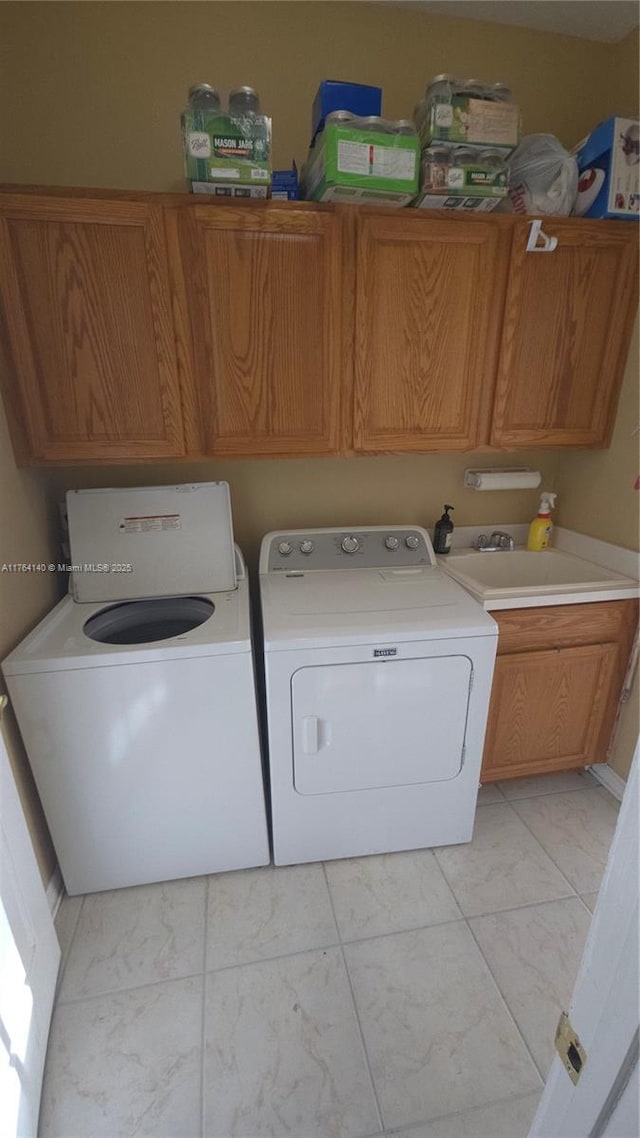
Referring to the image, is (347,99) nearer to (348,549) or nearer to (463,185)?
(463,185)

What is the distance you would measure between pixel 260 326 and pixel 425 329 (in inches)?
22.9

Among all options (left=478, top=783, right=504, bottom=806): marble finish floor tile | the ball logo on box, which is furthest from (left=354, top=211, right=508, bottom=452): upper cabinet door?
(left=478, top=783, right=504, bottom=806): marble finish floor tile

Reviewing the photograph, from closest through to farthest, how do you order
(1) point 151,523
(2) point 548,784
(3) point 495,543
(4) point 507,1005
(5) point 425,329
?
1. (4) point 507,1005
2. (5) point 425,329
3. (1) point 151,523
4. (2) point 548,784
5. (3) point 495,543

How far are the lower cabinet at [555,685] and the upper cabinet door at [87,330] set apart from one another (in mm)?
1456

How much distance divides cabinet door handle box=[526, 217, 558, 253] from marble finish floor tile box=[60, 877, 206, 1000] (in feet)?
8.24

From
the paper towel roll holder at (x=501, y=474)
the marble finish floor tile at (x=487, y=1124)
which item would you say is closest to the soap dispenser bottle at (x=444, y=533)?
the paper towel roll holder at (x=501, y=474)

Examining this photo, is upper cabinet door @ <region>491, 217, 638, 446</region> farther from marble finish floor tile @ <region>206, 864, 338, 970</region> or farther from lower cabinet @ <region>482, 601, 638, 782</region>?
marble finish floor tile @ <region>206, 864, 338, 970</region>

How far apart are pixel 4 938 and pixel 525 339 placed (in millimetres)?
2299

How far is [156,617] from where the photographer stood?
69.6 inches

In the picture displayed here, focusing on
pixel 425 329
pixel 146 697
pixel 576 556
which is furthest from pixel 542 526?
pixel 146 697

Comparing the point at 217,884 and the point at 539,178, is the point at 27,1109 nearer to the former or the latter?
the point at 217,884

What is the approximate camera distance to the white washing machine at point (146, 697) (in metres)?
1.32

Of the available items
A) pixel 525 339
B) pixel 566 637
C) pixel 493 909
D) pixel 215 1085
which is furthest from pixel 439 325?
pixel 215 1085

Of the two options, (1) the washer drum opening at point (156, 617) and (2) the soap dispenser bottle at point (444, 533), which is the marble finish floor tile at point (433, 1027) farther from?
(2) the soap dispenser bottle at point (444, 533)
